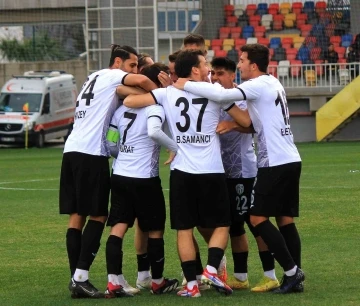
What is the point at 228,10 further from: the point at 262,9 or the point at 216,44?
A: the point at 216,44

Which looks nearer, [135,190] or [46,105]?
[135,190]

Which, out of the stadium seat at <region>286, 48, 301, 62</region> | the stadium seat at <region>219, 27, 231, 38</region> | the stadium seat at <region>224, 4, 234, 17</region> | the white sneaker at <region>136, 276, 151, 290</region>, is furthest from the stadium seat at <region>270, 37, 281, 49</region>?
the white sneaker at <region>136, 276, 151, 290</region>

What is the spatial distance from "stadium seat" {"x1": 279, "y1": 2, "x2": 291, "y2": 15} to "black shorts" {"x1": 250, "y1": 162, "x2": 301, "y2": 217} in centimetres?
3372

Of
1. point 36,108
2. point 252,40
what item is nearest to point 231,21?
point 252,40

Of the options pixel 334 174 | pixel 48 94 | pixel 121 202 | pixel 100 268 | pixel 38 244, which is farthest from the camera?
pixel 48 94

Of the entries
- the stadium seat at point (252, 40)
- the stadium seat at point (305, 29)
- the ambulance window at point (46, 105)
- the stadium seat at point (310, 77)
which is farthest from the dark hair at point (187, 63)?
the stadium seat at point (305, 29)

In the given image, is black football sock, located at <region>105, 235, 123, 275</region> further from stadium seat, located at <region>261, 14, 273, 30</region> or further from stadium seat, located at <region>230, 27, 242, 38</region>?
stadium seat, located at <region>261, 14, 273, 30</region>

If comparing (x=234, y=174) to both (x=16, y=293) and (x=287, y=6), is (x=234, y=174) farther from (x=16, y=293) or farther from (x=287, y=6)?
(x=287, y=6)

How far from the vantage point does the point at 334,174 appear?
21422 millimetres

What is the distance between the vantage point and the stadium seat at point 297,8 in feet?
137

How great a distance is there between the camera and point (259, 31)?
41312 millimetres

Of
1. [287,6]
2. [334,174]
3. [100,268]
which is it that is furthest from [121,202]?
[287,6]

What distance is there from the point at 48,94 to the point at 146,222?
102 ft

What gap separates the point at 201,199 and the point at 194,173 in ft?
0.74
